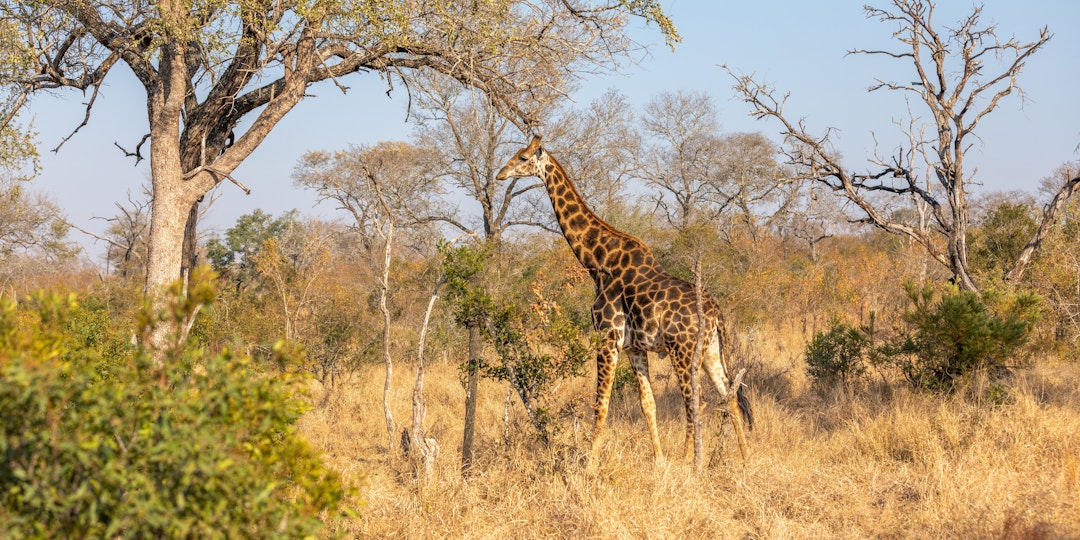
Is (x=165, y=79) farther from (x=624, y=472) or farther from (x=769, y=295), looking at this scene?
(x=769, y=295)

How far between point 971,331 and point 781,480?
302 cm

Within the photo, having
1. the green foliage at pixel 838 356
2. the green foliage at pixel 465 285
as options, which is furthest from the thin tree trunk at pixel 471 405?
the green foliage at pixel 838 356

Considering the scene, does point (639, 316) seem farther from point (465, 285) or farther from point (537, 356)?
point (465, 285)

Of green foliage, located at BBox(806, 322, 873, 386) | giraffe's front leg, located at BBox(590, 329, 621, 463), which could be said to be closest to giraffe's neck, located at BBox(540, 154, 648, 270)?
giraffe's front leg, located at BBox(590, 329, 621, 463)

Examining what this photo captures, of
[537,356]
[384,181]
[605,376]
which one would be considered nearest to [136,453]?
[537,356]

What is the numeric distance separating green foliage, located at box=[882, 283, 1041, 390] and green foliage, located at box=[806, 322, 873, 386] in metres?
1.27

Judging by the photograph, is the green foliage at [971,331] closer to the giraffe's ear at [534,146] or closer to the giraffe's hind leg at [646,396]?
the giraffe's hind leg at [646,396]

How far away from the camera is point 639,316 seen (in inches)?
265

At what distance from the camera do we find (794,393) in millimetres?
9469

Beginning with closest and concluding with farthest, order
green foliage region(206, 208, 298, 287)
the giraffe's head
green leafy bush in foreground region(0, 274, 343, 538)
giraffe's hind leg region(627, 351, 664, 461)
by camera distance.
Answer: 1. green leafy bush in foreground region(0, 274, 343, 538)
2. giraffe's hind leg region(627, 351, 664, 461)
3. the giraffe's head
4. green foliage region(206, 208, 298, 287)

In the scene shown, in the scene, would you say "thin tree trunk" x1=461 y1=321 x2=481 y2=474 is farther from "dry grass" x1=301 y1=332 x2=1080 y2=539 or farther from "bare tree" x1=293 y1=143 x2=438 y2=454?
"bare tree" x1=293 y1=143 x2=438 y2=454

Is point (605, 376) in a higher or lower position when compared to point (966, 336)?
lower

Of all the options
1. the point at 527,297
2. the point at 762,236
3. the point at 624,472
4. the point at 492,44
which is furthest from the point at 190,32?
the point at 762,236

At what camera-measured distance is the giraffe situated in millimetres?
6586
